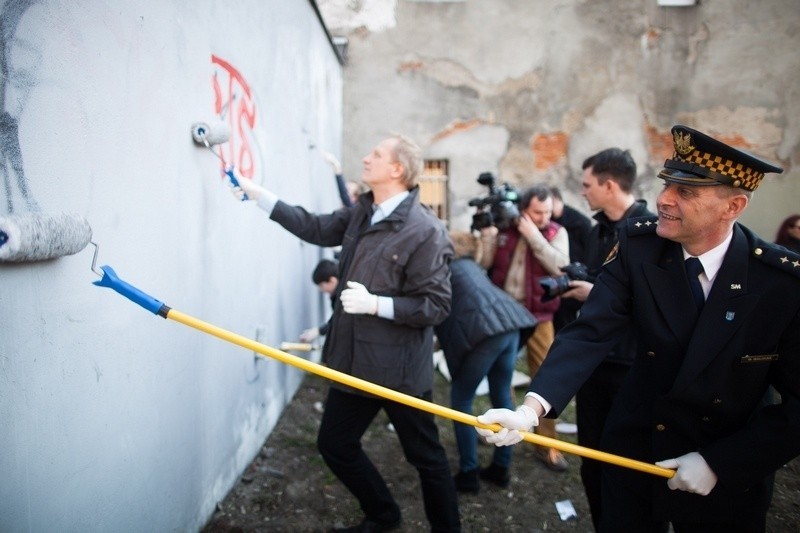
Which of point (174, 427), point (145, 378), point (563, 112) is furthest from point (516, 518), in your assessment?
point (563, 112)

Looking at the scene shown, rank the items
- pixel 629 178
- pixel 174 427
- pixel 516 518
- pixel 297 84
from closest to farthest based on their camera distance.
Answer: pixel 174 427, pixel 629 178, pixel 516 518, pixel 297 84

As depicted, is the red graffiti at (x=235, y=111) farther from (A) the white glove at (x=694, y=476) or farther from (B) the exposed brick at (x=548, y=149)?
(B) the exposed brick at (x=548, y=149)

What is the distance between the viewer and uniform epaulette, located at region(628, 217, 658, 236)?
74.1 inches

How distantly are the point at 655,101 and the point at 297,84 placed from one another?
6.22 meters

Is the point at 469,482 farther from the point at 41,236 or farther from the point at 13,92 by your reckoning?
the point at 13,92

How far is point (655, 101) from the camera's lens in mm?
8266

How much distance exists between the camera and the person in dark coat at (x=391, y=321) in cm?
244

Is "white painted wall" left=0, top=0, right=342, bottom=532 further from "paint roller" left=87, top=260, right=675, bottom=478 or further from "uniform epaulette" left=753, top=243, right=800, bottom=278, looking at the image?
"uniform epaulette" left=753, top=243, right=800, bottom=278

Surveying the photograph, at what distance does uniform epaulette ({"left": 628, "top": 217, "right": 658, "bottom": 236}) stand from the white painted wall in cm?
178

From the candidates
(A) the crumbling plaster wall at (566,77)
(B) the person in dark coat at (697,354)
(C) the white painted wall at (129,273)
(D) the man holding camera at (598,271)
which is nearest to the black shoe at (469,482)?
(D) the man holding camera at (598,271)

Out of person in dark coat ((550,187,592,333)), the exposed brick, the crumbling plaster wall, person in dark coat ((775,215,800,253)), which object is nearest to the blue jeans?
person in dark coat ((550,187,592,333))

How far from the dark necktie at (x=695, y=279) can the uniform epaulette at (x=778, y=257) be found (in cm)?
16

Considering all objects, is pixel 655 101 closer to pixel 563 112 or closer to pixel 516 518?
pixel 563 112

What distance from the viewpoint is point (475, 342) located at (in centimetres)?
299
